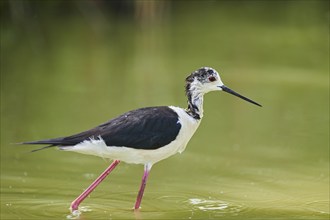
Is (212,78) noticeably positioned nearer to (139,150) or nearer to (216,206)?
(139,150)

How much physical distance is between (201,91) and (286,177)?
1572 mm

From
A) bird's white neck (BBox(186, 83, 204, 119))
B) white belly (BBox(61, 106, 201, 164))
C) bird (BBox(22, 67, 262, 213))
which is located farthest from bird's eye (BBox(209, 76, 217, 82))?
white belly (BBox(61, 106, 201, 164))

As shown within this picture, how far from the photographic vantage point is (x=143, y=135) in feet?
23.0

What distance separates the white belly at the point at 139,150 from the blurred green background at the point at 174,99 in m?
0.45

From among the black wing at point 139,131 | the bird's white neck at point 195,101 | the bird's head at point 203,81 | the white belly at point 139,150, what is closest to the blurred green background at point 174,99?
the white belly at point 139,150

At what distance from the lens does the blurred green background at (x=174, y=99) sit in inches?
295


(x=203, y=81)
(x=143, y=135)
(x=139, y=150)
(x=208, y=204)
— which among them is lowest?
(x=208, y=204)

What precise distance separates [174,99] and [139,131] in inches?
170

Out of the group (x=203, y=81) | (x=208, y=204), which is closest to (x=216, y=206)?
(x=208, y=204)

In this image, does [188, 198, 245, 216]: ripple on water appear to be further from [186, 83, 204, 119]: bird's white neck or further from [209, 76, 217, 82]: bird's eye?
[209, 76, 217, 82]: bird's eye

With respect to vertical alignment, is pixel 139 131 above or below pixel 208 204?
above

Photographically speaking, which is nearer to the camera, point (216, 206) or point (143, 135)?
point (143, 135)

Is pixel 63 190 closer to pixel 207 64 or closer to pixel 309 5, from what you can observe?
pixel 207 64

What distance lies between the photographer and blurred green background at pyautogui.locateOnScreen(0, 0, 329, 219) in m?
7.48
